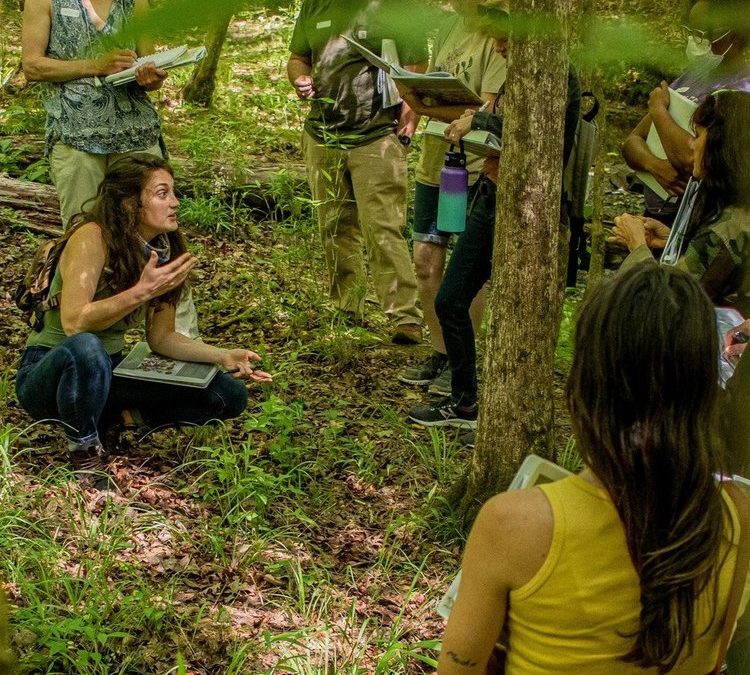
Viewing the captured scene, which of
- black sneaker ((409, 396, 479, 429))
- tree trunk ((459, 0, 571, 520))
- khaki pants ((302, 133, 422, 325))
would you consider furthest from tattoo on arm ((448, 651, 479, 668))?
khaki pants ((302, 133, 422, 325))

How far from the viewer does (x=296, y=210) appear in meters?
5.82

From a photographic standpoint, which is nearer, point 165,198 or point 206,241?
point 165,198

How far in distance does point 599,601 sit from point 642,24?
0.91m

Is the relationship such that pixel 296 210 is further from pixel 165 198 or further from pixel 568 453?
pixel 568 453

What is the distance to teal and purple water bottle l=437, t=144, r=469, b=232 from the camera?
4055 mm

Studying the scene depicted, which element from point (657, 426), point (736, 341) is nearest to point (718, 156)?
point (736, 341)

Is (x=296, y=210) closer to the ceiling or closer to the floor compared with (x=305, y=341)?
closer to the ceiling

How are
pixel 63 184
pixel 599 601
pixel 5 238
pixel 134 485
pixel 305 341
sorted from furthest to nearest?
pixel 5 238 → pixel 305 341 → pixel 63 184 → pixel 134 485 → pixel 599 601

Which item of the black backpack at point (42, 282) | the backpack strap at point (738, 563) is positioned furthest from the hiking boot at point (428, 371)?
the backpack strap at point (738, 563)

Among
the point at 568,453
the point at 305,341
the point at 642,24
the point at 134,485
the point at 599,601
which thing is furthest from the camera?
the point at 305,341

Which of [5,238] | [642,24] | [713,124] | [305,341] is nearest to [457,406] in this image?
[305,341]

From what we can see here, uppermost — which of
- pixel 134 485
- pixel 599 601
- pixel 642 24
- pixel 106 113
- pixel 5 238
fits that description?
pixel 642 24

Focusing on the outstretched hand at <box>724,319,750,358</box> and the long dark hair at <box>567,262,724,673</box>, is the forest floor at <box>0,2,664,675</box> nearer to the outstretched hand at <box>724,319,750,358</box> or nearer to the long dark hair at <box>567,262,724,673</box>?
the long dark hair at <box>567,262,724,673</box>

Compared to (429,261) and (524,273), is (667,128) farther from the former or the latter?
(429,261)
